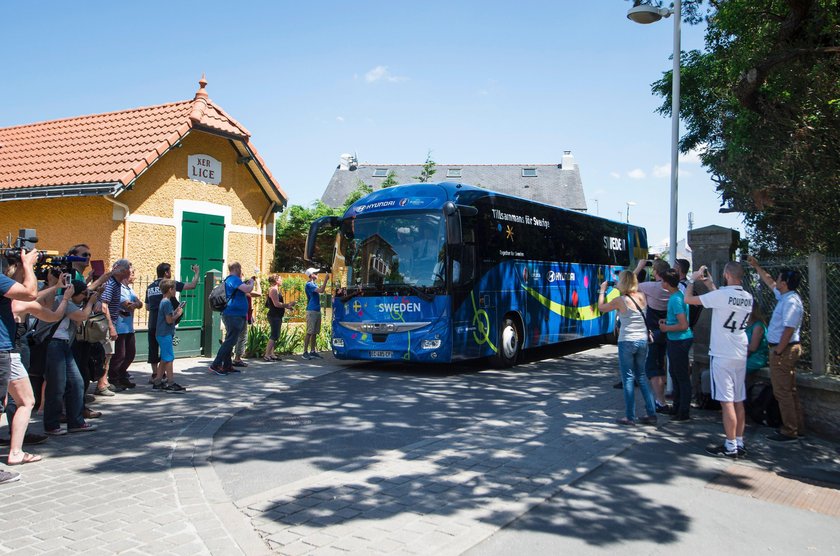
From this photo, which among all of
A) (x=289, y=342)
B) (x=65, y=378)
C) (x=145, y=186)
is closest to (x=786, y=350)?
(x=65, y=378)

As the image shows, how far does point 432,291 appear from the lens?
36.7ft

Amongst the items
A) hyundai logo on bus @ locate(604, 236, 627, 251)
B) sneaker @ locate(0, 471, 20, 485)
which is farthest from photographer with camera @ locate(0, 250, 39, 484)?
hyundai logo on bus @ locate(604, 236, 627, 251)

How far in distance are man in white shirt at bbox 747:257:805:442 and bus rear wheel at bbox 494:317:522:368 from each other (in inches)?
228

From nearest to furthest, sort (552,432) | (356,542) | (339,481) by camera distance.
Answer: (356,542)
(339,481)
(552,432)

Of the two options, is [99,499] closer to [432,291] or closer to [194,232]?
[432,291]

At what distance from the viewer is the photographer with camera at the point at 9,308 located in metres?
5.08

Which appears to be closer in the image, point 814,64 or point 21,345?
point 21,345

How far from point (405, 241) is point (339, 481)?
6686 mm

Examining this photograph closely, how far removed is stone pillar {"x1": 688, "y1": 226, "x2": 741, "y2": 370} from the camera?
9062 mm

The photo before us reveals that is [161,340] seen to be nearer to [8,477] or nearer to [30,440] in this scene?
[30,440]

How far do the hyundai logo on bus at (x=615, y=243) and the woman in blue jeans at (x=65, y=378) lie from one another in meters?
13.7

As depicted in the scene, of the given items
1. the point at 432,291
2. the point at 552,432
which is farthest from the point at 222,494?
the point at 432,291

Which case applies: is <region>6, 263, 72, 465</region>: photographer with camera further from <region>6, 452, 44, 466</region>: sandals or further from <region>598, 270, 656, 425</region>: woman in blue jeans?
<region>598, 270, 656, 425</region>: woman in blue jeans

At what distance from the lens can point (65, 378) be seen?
21.8 feet
